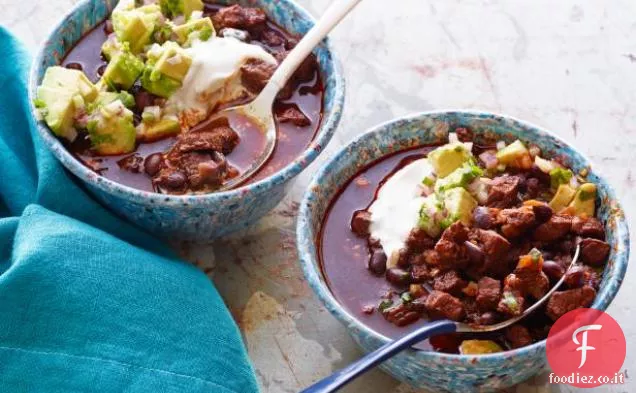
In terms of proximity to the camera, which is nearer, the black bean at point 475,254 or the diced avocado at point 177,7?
the black bean at point 475,254

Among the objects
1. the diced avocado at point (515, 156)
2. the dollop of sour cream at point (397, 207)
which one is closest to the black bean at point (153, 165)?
the dollop of sour cream at point (397, 207)

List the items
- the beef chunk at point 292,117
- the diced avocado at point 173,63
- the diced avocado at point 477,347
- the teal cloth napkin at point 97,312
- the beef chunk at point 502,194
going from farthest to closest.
Answer: the beef chunk at point 292,117, the diced avocado at point 173,63, the beef chunk at point 502,194, the teal cloth napkin at point 97,312, the diced avocado at point 477,347

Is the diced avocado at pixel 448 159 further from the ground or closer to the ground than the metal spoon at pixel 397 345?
further from the ground

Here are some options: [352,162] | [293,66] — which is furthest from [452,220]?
[293,66]

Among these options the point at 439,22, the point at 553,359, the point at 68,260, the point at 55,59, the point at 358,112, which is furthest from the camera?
the point at 439,22

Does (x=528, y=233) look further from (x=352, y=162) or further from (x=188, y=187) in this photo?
(x=188, y=187)

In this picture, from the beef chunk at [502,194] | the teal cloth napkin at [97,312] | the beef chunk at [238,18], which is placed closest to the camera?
the teal cloth napkin at [97,312]

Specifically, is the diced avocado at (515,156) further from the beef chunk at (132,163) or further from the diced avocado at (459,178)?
the beef chunk at (132,163)

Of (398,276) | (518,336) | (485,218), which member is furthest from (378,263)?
(518,336)

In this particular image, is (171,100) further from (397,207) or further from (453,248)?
(453,248)
